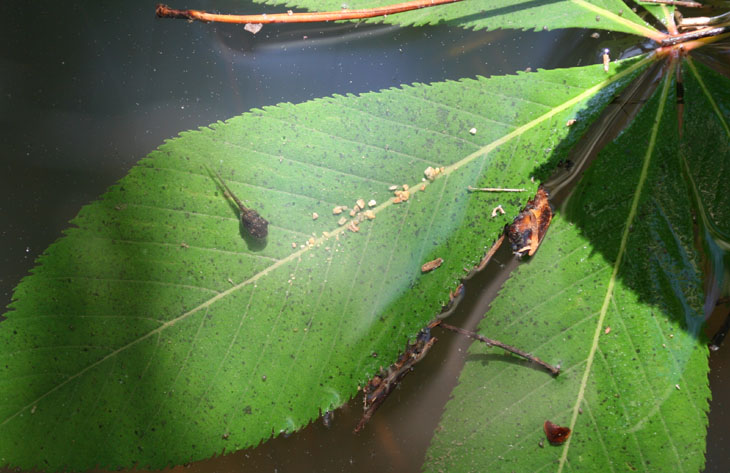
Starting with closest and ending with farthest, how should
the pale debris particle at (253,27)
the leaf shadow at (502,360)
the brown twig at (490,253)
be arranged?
the leaf shadow at (502,360), the brown twig at (490,253), the pale debris particle at (253,27)

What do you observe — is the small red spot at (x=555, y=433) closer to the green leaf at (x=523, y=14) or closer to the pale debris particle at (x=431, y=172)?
the pale debris particle at (x=431, y=172)

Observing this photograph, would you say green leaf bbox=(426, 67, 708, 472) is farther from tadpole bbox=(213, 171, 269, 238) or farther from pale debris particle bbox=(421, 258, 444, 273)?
tadpole bbox=(213, 171, 269, 238)

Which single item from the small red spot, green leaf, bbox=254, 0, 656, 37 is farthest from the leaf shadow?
green leaf, bbox=254, 0, 656, 37

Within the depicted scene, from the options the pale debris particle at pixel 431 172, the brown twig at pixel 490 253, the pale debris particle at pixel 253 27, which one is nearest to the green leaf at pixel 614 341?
the brown twig at pixel 490 253

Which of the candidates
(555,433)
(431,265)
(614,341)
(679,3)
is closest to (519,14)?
(679,3)

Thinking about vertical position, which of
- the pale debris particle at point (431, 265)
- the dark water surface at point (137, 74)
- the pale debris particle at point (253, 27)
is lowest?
the pale debris particle at point (431, 265)

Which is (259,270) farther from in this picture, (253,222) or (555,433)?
(555,433)
